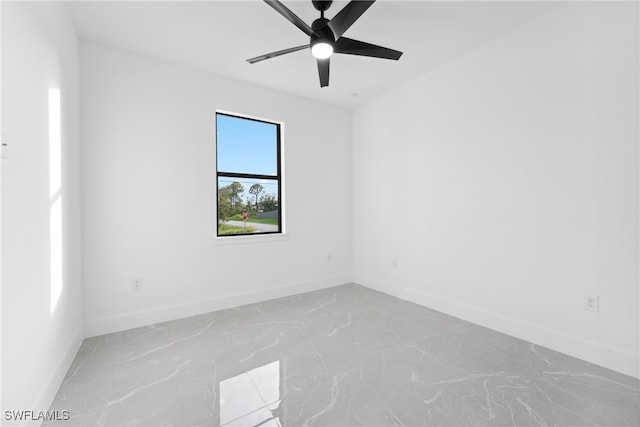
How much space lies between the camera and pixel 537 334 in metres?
2.34

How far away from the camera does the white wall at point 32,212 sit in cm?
126

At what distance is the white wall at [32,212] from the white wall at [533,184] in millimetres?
3187

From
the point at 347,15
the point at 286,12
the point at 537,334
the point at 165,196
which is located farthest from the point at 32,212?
the point at 537,334

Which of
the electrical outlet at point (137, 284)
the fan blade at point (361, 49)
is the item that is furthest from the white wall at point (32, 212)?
the fan blade at point (361, 49)

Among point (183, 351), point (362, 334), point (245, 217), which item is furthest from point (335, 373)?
point (245, 217)

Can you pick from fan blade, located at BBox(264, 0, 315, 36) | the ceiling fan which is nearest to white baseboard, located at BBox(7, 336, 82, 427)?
fan blade, located at BBox(264, 0, 315, 36)

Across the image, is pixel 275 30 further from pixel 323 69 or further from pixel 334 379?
pixel 334 379

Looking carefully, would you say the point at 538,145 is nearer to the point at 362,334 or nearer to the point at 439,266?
the point at 439,266

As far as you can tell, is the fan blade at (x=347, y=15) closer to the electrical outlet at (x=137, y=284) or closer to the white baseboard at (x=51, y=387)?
the white baseboard at (x=51, y=387)

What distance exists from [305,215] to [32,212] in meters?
2.71

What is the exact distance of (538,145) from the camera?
2.35 metres

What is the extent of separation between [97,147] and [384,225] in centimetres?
318

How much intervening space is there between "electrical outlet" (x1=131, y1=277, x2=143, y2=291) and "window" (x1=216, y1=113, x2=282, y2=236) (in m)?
0.92

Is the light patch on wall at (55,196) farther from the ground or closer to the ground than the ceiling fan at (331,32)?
closer to the ground
